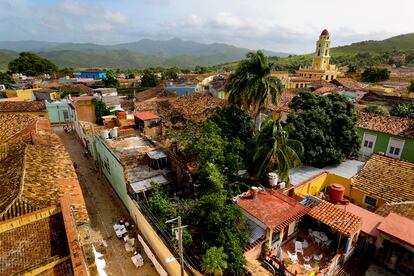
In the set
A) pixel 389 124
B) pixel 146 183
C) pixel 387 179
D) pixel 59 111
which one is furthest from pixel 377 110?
pixel 59 111

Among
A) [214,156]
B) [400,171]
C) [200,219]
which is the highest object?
[214,156]

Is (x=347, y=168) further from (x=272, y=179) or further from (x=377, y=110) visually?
(x=377, y=110)

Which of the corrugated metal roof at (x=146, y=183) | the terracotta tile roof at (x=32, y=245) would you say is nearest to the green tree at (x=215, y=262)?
the terracotta tile roof at (x=32, y=245)

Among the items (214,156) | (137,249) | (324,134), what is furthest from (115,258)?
(324,134)

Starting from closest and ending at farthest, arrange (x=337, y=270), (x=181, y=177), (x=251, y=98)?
(x=337, y=270)
(x=181, y=177)
(x=251, y=98)

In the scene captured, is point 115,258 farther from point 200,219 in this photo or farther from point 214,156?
point 214,156

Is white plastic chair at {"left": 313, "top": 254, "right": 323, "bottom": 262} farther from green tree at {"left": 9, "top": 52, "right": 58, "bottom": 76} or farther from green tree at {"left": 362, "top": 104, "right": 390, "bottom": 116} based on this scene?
green tree at {"left": 9, "top": 52, "right": 58, "bottom": 76}

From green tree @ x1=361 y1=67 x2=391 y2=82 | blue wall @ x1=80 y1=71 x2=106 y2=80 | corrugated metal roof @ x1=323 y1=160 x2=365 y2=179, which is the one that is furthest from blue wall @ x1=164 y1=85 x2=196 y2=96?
green tree @ x1=361 y1=67 x2=391 y2=82
